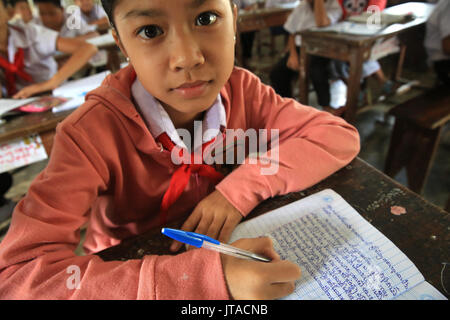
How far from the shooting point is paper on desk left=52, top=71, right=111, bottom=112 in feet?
3.95

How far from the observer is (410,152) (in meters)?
1.50

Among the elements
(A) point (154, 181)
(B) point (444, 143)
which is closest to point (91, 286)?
(A) point (154, 181)

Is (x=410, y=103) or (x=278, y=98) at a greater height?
(x=278, y=98)

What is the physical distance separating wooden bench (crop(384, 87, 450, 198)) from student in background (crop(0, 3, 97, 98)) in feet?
5.82

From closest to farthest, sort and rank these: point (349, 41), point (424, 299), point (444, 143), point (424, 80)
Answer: point (424, 299) → point (349, 41) → point (444, 143) → point (424, 80)

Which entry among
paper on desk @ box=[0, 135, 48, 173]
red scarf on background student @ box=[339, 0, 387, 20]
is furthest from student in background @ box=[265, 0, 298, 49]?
paper on desk @ box=[0, 135, 48, 173]

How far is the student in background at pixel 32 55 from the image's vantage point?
5.12 ft

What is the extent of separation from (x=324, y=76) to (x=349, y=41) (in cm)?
61

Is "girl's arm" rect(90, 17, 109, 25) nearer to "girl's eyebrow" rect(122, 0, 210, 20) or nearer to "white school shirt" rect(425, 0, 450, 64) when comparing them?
"white school shirt" rect(425, 0, 450, 64)

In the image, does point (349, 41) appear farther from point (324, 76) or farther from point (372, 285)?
point (372, 285)

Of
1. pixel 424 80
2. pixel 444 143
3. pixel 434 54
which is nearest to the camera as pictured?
pixel 434 54

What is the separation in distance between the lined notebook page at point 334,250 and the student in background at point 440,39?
5.78 feet

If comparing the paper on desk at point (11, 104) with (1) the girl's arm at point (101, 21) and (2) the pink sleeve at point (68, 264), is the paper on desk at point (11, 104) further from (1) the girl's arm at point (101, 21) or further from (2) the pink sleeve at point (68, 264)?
(1) the girl's arm at point (101, 21)

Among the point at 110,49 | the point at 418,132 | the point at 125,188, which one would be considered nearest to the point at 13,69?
the point at 110,49
